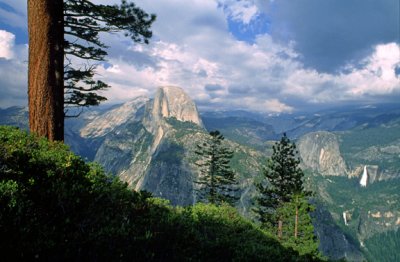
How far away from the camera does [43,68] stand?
384 inches

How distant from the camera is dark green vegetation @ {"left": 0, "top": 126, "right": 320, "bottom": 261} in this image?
532 cm

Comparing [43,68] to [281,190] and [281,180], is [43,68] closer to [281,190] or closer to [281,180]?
[281,180]

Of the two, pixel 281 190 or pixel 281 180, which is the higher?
pixel 281 180

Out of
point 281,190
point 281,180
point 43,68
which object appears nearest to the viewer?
point 43,68

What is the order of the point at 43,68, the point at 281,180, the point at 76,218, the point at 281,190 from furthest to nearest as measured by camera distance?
the point at 281,180 → the point at 281,190 → the point at 43,68 → the point at 76,218

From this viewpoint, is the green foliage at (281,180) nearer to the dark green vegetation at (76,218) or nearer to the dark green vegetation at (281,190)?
the dark green vegetation at (281,190)

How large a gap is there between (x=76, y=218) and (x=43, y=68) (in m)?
5.16

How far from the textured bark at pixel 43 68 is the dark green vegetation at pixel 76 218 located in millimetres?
807

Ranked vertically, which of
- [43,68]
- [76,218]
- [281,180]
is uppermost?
[43,68]

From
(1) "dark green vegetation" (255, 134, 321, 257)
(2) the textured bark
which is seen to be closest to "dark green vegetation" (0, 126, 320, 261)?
(2) the textured bark

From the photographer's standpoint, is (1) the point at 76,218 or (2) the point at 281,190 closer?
(1) the point at 76,218

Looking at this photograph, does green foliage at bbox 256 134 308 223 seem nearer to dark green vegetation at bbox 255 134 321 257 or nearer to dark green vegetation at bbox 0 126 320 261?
dark green vegetation at bbox 255 134 321 257

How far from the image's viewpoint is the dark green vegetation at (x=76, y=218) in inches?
210

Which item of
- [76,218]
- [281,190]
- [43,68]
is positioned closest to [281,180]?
[281,190]
